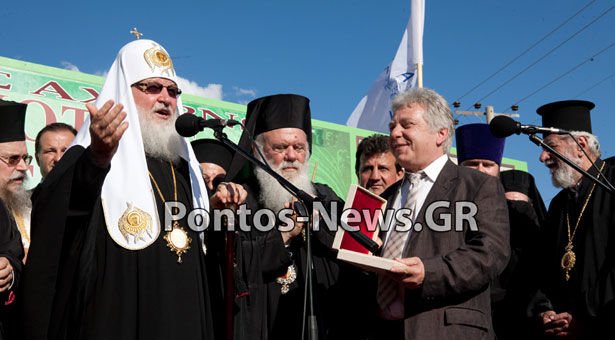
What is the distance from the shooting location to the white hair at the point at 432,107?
3.51m

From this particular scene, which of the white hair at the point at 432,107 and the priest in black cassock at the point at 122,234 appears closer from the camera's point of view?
the priest in black cassock at the point at 122,234

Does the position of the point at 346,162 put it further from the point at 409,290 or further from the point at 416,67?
the point at 409,290

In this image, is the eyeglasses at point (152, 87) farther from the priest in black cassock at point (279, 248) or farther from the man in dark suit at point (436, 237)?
the man in dark suit at point (436, 237)

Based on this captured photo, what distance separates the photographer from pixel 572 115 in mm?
5039

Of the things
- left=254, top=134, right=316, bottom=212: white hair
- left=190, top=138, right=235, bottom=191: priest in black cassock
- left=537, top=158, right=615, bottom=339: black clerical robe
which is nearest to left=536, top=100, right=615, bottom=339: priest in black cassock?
left=537, top=158, right=615, bottom=339: black clerical robe

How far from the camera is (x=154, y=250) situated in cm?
336

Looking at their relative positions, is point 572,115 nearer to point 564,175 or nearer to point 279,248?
point 564,175

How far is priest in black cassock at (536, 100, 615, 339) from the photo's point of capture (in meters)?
4.12

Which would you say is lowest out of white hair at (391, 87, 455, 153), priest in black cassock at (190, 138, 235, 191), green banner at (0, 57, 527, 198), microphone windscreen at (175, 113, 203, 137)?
microphone windscreen at (175, 113, 203, 137)

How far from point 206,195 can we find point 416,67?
5988 millimetres

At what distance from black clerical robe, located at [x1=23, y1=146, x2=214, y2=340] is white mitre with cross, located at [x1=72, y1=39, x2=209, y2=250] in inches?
2.9

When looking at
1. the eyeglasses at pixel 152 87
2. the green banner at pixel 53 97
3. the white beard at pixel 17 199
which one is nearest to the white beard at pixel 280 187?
the eyeglasses at pixel 152 87

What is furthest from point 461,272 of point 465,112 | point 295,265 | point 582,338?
point 465,112

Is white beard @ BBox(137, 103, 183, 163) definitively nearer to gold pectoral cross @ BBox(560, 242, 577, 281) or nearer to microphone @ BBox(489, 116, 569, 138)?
microphone @ BBox(489, 116, 569, 138)
